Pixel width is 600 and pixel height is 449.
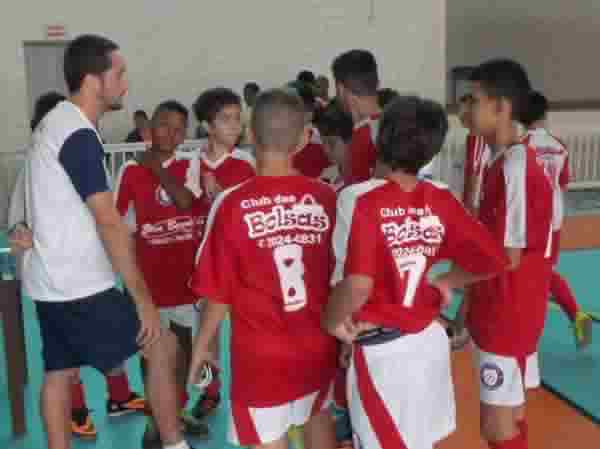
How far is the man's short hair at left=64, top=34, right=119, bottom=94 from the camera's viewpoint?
103 inches

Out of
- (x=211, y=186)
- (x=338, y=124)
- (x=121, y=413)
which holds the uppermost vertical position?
(x=338, y=124)

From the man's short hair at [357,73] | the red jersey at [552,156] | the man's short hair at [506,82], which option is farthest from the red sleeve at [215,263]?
Answer: the red jersey at [552,156]

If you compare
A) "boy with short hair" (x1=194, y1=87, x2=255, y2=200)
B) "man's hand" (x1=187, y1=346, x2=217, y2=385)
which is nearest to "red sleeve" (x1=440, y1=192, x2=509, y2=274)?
"man's hand" (x1=187, y1=346, x2=217, y2=385)

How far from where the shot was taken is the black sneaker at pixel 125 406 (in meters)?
3.78

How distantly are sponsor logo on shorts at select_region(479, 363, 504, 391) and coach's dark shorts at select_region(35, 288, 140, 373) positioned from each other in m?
1.39

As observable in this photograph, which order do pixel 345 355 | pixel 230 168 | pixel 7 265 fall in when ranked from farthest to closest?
pixel 7 265 → pixel 230 168 → pixel 345 355

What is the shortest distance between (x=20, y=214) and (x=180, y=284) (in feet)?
2.77

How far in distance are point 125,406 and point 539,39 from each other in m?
14.0

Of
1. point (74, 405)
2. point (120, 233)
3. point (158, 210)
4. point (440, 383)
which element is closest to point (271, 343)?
point (440, 383)

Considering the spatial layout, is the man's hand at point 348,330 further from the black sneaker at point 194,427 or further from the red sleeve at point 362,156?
the black sneaker at point 194,427

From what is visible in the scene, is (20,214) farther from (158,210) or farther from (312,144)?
(312,144)

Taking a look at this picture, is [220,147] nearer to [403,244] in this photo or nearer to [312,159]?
[312,159]

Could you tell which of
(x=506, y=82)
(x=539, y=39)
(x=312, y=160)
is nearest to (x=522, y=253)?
(x=506, y=82)

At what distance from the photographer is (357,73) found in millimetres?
3213
